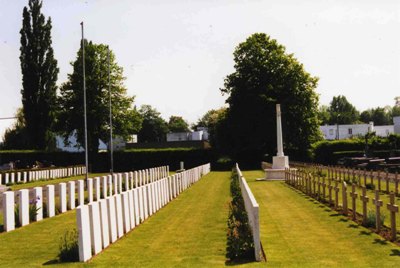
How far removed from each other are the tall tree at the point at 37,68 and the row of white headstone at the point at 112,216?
42904 millimetres

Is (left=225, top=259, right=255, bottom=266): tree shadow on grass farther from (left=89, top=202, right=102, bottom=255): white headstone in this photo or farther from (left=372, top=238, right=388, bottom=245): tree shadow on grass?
(left=372, top=238, right=388, bottom=245): tree shadow on grass

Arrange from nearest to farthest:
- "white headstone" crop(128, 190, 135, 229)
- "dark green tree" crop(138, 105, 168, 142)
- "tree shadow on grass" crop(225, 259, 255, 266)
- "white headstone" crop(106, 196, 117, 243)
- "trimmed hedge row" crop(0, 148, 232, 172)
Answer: "tree shadow on grass" crop(225, 259, 255, 266) < "white headstone" crop(106, 196, 117, 243) < "white headstone" crop(128, 190, 135, 229) < "trimmed hedge row" crop(0, 148, 232, 172) < "dark green tree" crop(138, 105, 168, 142)

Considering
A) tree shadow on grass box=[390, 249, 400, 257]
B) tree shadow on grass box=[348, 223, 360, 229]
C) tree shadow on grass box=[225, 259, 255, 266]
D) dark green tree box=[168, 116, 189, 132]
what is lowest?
tree shadow on grass box=[348, 223, 360, 229]

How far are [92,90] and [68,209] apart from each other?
45305 millimetres

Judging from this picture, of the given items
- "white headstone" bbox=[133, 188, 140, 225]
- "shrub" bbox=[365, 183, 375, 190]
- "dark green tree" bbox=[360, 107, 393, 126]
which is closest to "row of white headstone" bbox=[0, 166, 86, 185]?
"shrub" bbox=[365, 183, 375, 190]

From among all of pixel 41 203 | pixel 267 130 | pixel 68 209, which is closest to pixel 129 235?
pixel 41 203

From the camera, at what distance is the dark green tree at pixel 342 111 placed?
14975 cm

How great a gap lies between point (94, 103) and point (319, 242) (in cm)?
5331

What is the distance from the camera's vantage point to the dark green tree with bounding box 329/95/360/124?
149750 millimetres

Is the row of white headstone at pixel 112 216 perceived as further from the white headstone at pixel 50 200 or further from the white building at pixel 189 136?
the white building at pixel 189 136

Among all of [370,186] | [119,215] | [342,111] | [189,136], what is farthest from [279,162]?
[342,111]

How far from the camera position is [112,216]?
1078 cm

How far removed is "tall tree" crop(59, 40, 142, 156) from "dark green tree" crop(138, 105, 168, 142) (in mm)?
77868

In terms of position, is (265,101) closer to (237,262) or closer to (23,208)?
(23,208)
